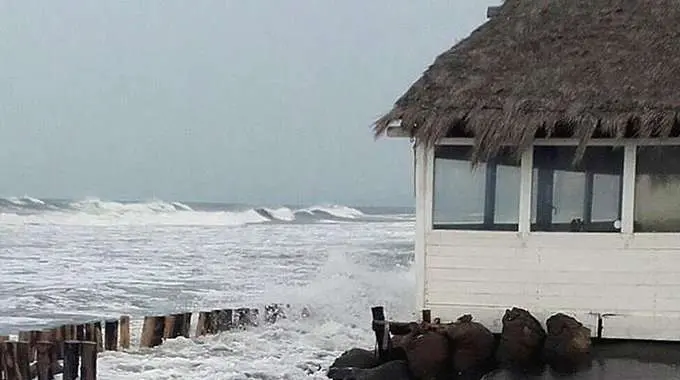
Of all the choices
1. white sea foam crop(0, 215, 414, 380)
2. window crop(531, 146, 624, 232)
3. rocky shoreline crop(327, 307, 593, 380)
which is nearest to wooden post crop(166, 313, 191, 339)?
white sea foam crop(0, 215, 414, 380)

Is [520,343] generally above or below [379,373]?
above

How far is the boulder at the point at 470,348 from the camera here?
8625mm

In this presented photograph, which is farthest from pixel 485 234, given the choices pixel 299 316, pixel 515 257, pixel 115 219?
pixel 115 219

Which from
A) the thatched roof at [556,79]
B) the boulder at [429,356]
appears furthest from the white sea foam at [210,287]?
the thatched roof at [556,79]

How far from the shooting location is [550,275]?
30.0ft

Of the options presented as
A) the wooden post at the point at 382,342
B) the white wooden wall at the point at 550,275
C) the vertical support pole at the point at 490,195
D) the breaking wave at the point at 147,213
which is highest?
the vertical support pole at the point at 490,195

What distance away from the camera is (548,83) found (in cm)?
909

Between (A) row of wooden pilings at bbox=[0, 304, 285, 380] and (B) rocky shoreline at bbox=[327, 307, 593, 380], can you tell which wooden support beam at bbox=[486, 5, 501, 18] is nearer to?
(B) rocky shoreline at bbox=[327, 307, 593, 380]

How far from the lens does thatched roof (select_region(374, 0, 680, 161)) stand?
28.1ft

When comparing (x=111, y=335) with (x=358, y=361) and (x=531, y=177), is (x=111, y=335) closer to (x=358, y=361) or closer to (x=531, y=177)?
(x=358, y=361)

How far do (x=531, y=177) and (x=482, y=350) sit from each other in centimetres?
190

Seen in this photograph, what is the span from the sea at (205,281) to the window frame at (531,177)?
5.06 feet

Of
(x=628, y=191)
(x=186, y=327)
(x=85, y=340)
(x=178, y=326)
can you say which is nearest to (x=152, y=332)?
(x=178, y=326)

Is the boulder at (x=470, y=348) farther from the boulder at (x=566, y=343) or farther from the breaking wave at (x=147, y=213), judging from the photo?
the breaking wave at (x=147, y=213)
